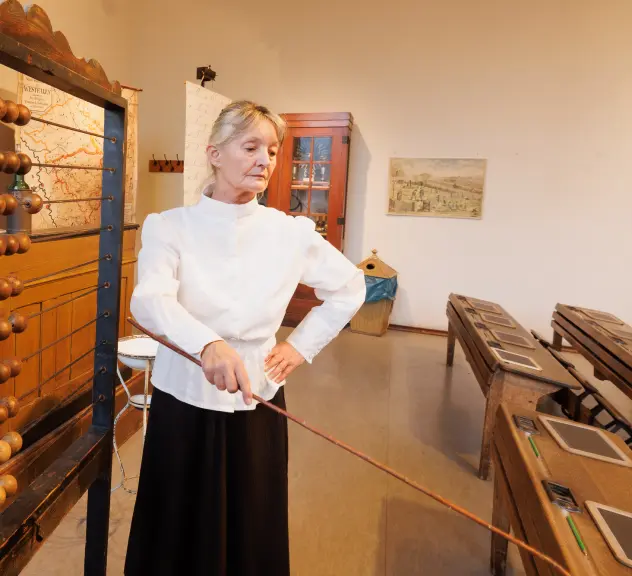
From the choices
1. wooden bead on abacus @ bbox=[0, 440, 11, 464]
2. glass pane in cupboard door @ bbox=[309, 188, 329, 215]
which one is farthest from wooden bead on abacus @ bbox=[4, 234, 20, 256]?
glass pane in cupboard door @ bbox=[309, 188, 329, 215]

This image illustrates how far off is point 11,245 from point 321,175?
461 cm

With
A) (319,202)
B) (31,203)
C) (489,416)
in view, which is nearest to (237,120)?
(31,203)

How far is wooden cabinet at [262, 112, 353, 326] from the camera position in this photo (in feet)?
16.9

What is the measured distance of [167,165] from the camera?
589 cm

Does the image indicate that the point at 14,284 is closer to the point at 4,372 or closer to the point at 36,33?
the point at 4,372

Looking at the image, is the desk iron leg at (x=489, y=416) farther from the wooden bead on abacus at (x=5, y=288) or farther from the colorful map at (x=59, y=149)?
the colorful map at (x=59, y=149)

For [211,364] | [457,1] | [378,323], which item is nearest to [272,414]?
[211,364]

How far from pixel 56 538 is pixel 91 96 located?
1681 millimetres

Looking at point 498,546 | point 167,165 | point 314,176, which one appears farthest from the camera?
point 167,165

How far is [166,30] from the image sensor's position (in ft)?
18.7

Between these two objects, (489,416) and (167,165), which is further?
(167,165)

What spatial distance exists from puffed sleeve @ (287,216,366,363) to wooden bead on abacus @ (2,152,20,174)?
2.13ft

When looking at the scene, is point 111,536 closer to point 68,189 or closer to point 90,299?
point 90,299

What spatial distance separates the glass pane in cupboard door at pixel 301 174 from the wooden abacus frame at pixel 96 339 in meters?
4.23
